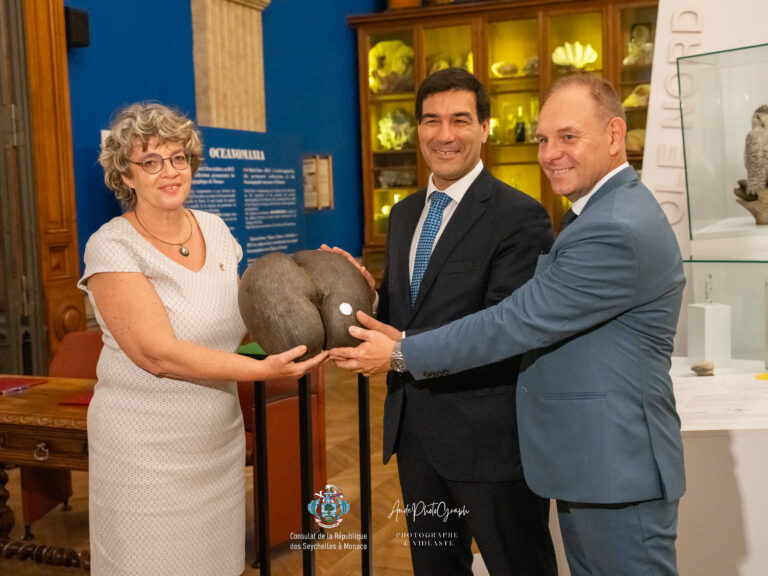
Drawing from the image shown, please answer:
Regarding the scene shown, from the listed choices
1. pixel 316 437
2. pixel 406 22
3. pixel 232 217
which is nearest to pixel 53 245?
pixel 232 217

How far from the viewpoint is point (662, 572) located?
5.64 ft

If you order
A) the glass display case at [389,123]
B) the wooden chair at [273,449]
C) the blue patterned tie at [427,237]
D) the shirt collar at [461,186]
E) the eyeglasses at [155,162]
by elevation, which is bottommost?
the wooden chair at [273,449]

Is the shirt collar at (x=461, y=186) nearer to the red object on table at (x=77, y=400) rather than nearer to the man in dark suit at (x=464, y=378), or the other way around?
the man in dark suit at (x=464, y=378)

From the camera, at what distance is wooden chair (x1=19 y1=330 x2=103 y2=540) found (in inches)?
146

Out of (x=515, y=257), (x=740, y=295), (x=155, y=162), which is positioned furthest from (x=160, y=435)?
(x=740, y=295)

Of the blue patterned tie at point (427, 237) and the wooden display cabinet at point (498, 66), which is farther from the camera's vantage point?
the wooden display cabinet at point (498, 66)

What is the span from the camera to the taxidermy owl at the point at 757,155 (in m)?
2.38

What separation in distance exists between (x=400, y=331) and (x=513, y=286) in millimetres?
301

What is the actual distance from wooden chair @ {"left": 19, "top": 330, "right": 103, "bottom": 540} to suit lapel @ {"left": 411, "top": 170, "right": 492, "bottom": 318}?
238 cm

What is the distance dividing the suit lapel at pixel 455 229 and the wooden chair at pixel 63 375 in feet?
7.80

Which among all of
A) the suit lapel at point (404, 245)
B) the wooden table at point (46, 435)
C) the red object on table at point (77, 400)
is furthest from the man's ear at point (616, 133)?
the red object on table at point (77, 400)

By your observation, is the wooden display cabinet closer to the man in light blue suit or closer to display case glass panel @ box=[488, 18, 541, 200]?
display case glass panel @ box=[488, 18, 541, 200]

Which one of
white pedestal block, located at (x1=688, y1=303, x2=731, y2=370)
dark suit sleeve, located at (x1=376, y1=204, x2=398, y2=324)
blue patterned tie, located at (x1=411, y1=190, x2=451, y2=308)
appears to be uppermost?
blue patterned tie, located at (x1=411, y1=190, x2=451, y2=308)

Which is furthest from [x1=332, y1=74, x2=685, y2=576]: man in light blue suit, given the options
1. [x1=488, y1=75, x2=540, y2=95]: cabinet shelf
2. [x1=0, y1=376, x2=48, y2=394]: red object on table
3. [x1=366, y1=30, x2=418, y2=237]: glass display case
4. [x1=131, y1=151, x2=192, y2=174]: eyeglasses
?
[x1=366, y1=30, x2=418, y2=237]: glass display case
